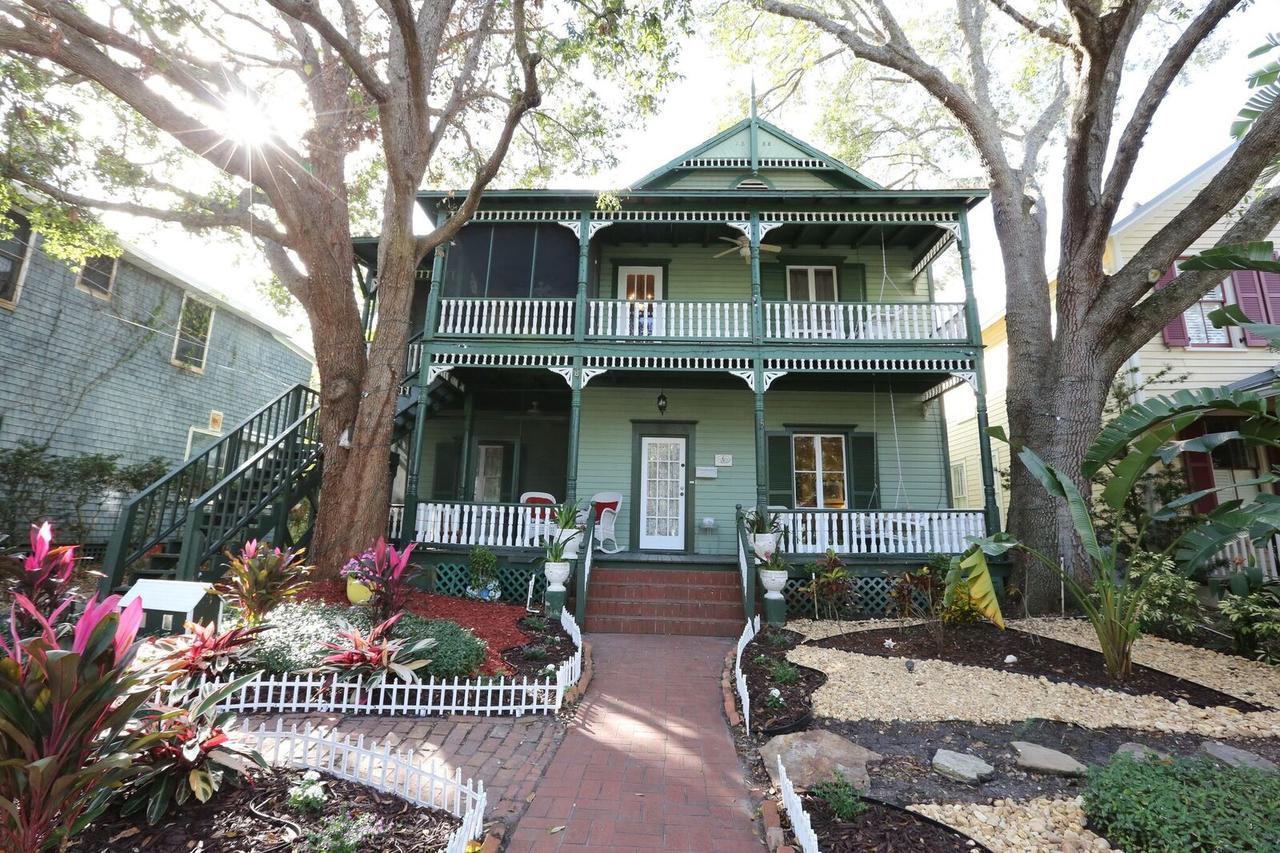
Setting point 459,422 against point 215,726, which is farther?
point 459,422

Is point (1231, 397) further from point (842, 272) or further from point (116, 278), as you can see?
point (116, 278)

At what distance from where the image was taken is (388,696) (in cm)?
475

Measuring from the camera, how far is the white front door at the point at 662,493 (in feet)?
35.9

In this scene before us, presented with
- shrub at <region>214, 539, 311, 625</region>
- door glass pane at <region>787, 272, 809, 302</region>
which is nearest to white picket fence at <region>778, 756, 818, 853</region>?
shrub at <region>214, 539, 311, 625</region>

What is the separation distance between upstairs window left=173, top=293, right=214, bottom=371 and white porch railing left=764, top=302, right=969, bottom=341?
41.6ft

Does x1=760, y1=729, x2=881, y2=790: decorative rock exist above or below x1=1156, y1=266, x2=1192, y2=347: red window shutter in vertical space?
below

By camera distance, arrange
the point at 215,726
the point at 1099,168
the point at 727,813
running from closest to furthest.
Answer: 1. the point at 215,726
2. the point at 727,813
3. the point at 1099,168

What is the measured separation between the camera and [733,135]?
1223 centimetres

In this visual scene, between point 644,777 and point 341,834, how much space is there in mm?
1824

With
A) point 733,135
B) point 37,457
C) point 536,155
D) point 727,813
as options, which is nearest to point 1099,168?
point 733,135

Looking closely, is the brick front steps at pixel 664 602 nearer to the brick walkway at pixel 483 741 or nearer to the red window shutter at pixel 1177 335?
the brick walkway at pixel 483 741

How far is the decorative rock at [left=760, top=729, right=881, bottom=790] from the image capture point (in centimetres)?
355

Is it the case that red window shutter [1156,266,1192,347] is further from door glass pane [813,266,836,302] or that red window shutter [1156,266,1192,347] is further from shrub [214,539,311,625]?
shrub [214,539,311,625]

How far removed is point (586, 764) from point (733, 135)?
Answer: 12129 mm
